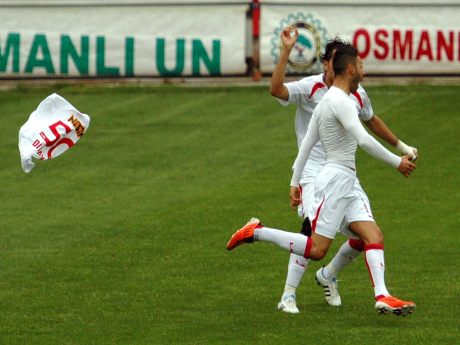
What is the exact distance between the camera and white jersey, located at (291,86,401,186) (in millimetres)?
10820

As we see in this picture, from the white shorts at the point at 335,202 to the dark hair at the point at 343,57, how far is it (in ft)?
2.45

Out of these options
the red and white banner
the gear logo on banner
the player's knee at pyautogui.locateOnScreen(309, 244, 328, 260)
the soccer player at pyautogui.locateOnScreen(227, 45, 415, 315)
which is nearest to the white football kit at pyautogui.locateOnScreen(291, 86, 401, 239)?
the soccer player at pyautogui.locateOnScreen(227, 45, 415, 315)

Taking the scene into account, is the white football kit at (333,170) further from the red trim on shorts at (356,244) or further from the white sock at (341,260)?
the white sock at (341,260)

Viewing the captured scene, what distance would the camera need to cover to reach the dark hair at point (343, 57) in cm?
1102

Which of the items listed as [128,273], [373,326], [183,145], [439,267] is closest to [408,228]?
[439,267]

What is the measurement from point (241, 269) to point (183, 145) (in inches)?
288

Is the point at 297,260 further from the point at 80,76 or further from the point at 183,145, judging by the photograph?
the point at 80,76

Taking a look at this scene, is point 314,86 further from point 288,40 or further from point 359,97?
point 288,40

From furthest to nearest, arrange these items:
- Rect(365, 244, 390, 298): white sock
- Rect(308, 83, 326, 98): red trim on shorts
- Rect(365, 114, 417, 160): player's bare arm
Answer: Rect(308, 83, 326, 98): red trim on shorts, Rect(365, 114, 417, 160): player's bare arm, Rect(365, 244, 390, 298): white sock

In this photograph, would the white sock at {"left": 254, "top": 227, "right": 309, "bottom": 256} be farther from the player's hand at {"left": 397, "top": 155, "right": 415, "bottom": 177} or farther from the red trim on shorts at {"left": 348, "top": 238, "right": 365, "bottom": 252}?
the player's hand at {"left": 397, "top": 155, "right": 415, "bottom": 177}

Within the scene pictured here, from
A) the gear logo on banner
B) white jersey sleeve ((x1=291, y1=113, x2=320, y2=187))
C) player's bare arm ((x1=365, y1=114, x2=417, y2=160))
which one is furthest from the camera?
the gear logo on banner

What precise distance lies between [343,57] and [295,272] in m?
1.83

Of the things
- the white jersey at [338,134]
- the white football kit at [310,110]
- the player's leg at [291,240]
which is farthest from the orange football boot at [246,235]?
the white jersey at [338,134]

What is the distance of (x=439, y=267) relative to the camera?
43.8 feet
